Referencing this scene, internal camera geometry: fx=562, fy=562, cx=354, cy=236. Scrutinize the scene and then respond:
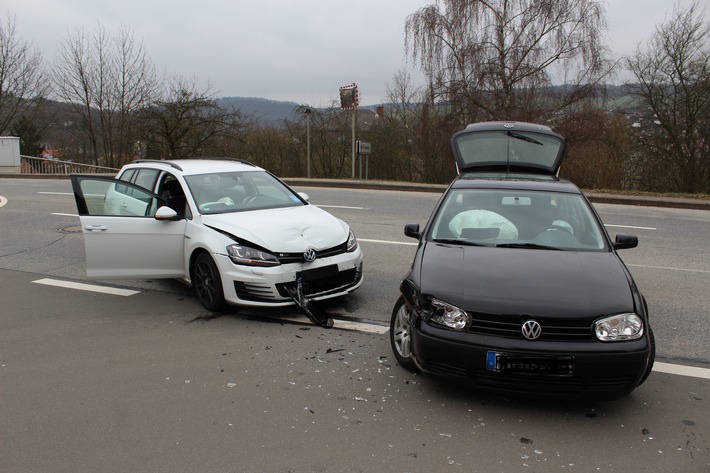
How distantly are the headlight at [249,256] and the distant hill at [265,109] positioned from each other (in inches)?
1008

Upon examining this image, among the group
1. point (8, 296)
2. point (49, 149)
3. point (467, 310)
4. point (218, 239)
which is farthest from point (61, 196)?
point (49, 149)

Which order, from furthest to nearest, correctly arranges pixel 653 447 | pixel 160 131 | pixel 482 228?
pixel 160 131
pixel 482 228
pixel 653 447

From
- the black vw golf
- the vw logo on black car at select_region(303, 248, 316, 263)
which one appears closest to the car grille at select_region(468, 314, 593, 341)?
the black vw golf

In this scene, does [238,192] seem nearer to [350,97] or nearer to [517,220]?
[517,220]

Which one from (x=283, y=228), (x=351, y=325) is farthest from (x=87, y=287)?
(x=351, y=325)

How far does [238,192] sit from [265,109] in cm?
2711

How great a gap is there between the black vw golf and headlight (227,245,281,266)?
1.53 m

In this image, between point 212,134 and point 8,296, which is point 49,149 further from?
point 8,296

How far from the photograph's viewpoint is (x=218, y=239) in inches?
221

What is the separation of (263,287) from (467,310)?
2392mm

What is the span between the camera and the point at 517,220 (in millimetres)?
4844

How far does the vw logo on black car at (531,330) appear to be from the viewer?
136 inches

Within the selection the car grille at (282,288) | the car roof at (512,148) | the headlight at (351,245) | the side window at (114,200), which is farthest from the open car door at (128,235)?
the car roof at (512,148)

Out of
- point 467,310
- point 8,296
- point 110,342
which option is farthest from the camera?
point 8,296
